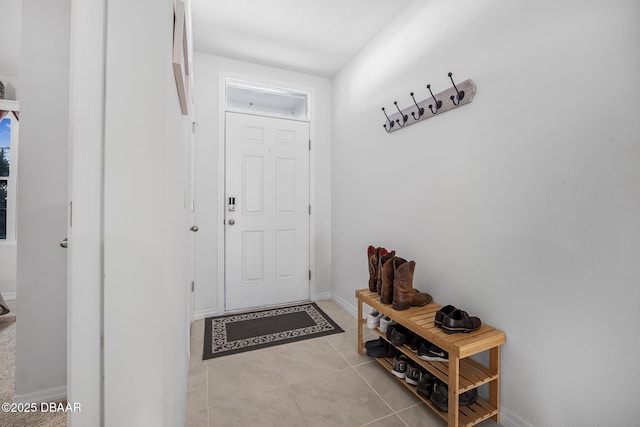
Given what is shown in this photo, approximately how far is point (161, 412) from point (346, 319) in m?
2.03

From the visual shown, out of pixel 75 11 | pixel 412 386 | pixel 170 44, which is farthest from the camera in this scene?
pixel 412 386

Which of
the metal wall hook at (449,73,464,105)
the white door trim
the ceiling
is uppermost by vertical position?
the ceiling

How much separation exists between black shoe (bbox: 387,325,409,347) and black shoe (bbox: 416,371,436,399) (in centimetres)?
Result: 19

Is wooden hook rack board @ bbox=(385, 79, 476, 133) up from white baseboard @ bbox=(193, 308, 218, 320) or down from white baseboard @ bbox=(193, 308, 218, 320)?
up

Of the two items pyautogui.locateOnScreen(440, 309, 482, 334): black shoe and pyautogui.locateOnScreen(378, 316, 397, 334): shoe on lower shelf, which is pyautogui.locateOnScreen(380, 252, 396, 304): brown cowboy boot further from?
pyautogui.locateOnScreen(440, 309, 482, 334): black shoe

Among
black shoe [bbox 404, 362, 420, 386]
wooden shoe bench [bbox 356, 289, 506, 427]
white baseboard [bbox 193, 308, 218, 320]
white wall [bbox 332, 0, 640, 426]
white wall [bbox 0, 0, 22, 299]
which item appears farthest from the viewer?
white baseboard [bbox 193, 308, 218, 320]

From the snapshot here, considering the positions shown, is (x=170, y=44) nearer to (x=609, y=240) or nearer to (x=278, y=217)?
(x=609, y=240)

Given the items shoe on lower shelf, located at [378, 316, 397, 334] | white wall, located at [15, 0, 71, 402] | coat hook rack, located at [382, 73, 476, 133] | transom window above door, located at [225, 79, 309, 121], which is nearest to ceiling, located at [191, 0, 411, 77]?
transom window above door, located at [225, 79, 309, 121]

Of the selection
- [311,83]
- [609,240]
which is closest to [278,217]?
[311,83]

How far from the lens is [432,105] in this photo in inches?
68.4

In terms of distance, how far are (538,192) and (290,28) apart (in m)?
2.12

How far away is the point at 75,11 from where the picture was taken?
628mm

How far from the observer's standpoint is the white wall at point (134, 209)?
25.0 inches

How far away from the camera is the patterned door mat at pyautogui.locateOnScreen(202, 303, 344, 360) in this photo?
6.81ft
